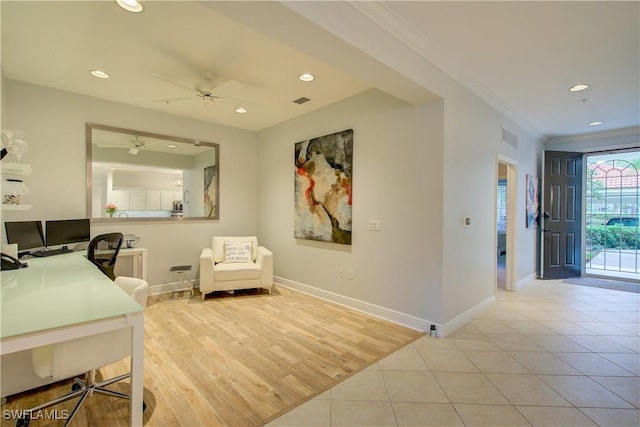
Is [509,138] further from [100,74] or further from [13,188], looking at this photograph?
[13,188]

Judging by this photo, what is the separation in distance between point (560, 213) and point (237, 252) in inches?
231

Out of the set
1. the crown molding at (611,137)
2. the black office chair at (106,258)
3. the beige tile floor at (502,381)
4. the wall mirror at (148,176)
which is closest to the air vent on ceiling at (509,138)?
the crown molding at (611,137)

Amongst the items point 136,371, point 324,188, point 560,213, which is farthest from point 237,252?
point 560,213

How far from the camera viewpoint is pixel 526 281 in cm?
512

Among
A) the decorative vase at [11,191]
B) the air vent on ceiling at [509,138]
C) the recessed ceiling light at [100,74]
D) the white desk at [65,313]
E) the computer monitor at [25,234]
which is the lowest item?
the white desk at [65,313]

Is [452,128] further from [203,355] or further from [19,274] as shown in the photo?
[19,274]

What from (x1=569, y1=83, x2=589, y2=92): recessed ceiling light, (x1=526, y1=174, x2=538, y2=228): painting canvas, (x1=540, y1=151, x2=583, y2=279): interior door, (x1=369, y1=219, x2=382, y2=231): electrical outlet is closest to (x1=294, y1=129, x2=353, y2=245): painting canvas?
(x1=369, y1=219, x2=382, y2=231): electrical outlet

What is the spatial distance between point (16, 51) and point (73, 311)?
282 cm

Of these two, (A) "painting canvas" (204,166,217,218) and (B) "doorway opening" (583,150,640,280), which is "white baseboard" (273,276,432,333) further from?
(B) "doorway opening" (583,150,640,280)

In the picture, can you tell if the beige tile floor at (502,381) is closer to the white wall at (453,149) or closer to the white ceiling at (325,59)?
the white wall at (453,149)

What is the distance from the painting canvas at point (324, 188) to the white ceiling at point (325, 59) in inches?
24.5

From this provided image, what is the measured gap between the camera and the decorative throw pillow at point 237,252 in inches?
177

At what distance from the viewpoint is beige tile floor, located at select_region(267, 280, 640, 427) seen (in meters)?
1.83

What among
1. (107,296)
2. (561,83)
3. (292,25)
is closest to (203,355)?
(107,296)
